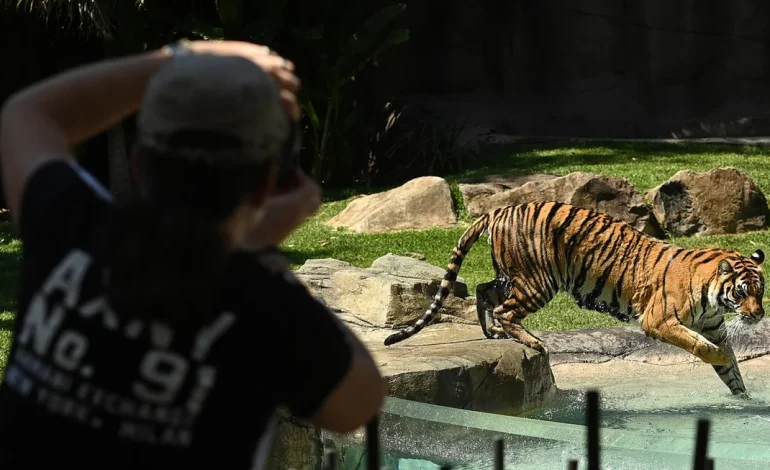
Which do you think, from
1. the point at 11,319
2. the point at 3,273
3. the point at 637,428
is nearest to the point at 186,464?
the point at 637,428

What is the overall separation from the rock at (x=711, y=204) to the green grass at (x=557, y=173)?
20cm

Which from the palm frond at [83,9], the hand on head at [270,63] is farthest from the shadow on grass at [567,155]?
the hand on head at [270,63]

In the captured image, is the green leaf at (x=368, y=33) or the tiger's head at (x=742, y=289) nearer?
the tiger's head at (x=742, y=289)

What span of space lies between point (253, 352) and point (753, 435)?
16.6ft

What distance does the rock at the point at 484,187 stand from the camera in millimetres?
11469

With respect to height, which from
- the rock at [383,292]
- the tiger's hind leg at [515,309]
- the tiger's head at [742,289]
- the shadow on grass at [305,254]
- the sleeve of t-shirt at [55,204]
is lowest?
the shadow on grass at [305,254]

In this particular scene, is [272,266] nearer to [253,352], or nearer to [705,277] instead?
[253,352]

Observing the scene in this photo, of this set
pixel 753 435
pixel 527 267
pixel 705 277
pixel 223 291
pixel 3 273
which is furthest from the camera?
pixel 3 273

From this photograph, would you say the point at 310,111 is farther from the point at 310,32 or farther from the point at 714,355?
the point at 714,355

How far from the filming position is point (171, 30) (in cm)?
1412

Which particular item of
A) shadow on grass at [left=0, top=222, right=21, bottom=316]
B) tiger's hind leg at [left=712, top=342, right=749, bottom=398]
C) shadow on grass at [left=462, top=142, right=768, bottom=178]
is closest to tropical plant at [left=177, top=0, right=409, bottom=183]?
shadow on grass at [left=462, top=142, right=768, bottom=178]

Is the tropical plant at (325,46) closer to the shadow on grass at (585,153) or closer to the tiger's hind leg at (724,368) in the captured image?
the shadow on grass at (585,153)

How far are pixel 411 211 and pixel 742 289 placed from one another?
550 cm

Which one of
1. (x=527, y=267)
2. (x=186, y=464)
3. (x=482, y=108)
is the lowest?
(x=482, y=108)
